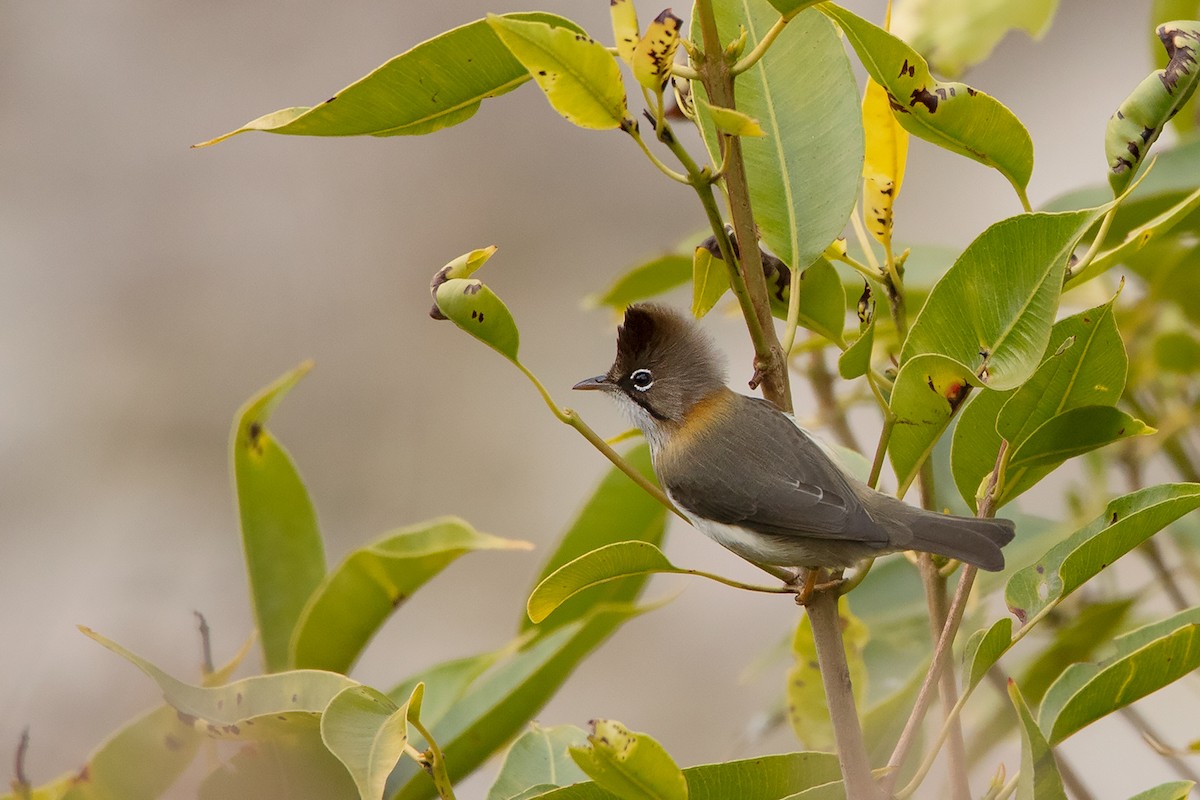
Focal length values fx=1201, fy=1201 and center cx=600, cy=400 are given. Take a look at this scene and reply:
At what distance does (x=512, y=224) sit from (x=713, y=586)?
2.05m

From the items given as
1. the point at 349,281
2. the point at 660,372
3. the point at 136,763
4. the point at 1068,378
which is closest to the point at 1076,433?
the point at 1068,378

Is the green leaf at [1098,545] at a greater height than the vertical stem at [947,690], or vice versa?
the green leaf at [1098,545]

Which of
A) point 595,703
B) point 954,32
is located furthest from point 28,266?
point 954,32

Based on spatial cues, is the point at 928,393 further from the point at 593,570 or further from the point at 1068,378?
the point at 593,570

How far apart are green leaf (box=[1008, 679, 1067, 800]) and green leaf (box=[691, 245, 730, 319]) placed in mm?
521

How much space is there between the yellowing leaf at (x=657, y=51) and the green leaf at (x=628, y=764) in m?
0.57

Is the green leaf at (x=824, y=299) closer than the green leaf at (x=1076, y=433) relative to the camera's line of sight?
No

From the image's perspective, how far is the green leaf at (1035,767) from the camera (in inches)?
42.3

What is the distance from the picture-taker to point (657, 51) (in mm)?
1066

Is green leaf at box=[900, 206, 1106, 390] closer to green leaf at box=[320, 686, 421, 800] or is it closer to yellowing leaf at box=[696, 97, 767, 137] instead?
yellowing leaf at box=[696, 97, 767, 137]

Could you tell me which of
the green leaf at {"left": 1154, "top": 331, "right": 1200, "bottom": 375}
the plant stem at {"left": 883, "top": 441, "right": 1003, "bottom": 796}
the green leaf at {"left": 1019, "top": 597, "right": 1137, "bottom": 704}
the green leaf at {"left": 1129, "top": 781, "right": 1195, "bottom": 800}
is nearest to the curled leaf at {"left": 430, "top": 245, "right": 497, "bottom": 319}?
the plant stem at {"left": 883, "top": 441, "right": 1003, "bottom": 796}

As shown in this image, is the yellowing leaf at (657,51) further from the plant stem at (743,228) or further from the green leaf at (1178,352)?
the green leaf at (1178,352)

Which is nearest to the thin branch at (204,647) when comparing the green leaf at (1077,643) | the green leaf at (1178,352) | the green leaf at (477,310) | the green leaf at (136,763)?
the green leaf at (136,763)

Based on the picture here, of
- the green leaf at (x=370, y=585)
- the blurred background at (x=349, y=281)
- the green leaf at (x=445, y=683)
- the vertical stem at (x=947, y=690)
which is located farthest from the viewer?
the blurred background at (x=349, y=281)
